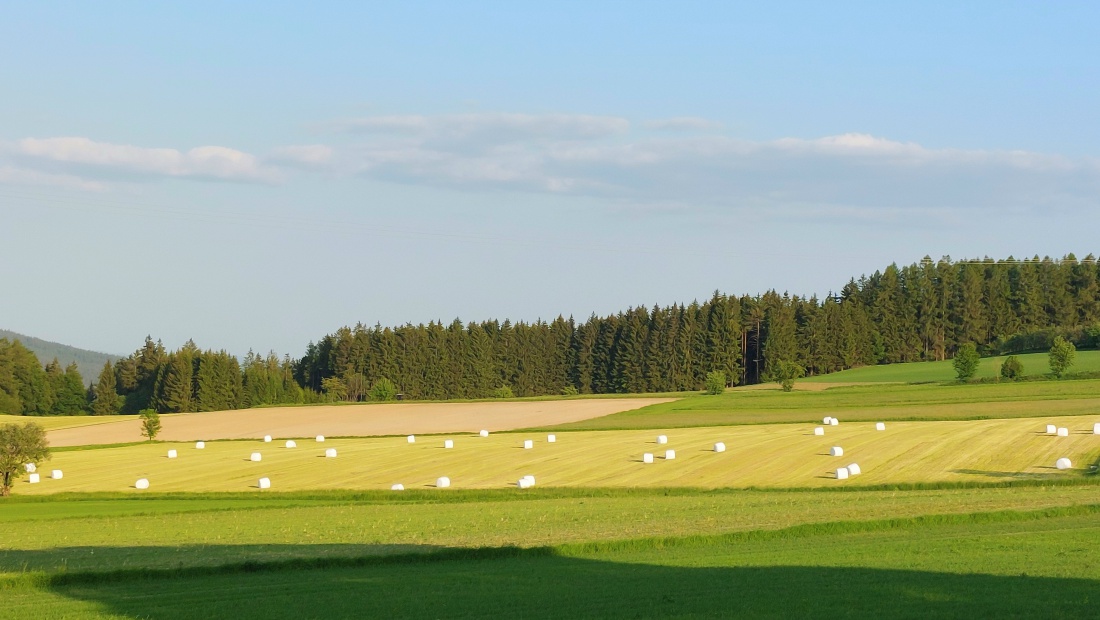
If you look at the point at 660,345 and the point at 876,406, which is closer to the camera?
the point at 876,406

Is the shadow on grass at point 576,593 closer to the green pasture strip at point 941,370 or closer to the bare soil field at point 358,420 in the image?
the bare soil field at point 358,420

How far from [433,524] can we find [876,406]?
5570 centimetres

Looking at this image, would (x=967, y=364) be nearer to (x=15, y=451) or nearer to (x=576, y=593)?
(x=15, y=451)

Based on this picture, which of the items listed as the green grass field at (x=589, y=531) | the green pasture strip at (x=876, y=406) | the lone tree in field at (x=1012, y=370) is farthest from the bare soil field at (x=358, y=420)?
the lone tree in field at (x=1012, y=370)

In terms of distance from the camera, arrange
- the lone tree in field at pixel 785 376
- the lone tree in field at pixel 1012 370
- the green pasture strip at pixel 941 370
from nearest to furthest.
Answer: the lone tree in field at pixel 1012 370
the green pasture strip at pixel 941 370
the lone tree in field at pixel 785 376

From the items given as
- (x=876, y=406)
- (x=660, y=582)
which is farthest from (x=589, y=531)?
(x=876, y=406)

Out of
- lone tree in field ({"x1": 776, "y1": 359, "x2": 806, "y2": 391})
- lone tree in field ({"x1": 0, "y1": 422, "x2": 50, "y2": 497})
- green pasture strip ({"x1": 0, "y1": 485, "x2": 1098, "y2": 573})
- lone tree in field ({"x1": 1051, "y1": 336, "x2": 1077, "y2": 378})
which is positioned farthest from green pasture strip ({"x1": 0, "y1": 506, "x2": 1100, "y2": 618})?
lone tree in field ({"x1": 776, "y1": 359, "x2": 806, "y2": 391})

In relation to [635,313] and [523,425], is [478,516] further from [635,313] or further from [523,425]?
[635,313]

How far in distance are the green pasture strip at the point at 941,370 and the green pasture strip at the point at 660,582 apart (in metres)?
81.6

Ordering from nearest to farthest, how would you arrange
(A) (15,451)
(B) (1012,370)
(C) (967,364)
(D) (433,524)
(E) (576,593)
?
(E) (576,593), (D) (433,524), (A) (15,451), (B) (1012,370), (C) (967,364)

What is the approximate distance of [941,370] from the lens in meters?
118

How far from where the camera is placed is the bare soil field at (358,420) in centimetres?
7756

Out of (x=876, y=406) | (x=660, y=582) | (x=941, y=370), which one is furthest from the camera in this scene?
(x=941, y=370)

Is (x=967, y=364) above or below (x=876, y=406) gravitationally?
above
